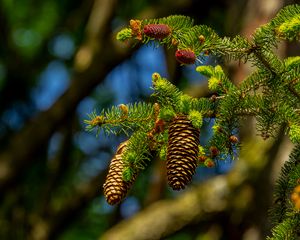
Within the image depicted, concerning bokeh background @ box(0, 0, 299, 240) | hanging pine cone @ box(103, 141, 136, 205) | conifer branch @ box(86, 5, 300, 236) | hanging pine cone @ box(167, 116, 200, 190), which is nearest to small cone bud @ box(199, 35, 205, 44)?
conifer branch @ box(86, 5, 300, 236)

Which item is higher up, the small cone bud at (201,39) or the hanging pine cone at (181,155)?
the small cone bud at (201,39)

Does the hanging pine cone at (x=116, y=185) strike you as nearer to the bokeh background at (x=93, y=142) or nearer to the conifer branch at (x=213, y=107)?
the conifer branch at (x=213, y=107)

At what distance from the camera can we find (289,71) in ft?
6.28

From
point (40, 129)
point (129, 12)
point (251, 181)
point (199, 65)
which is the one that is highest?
point (129, 12)

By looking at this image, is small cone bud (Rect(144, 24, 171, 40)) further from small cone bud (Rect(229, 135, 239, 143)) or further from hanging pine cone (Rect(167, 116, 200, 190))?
small cone bud (Rect(229, 135, 239, 143))

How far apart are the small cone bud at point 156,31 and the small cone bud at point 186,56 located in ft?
0.18

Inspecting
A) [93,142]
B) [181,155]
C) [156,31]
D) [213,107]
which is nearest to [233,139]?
[213,107]

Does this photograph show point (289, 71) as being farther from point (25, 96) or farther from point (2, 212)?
point (25, 96)

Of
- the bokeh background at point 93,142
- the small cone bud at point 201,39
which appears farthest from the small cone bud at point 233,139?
the bokeh background at point 93,142

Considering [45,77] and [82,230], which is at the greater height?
[45,77]

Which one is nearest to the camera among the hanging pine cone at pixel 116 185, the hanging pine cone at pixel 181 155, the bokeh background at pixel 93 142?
the hanging pine cone at pixel 181 155

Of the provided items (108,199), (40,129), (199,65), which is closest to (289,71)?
(199,65)

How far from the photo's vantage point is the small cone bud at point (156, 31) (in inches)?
74.9

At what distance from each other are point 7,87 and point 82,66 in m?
1.29
